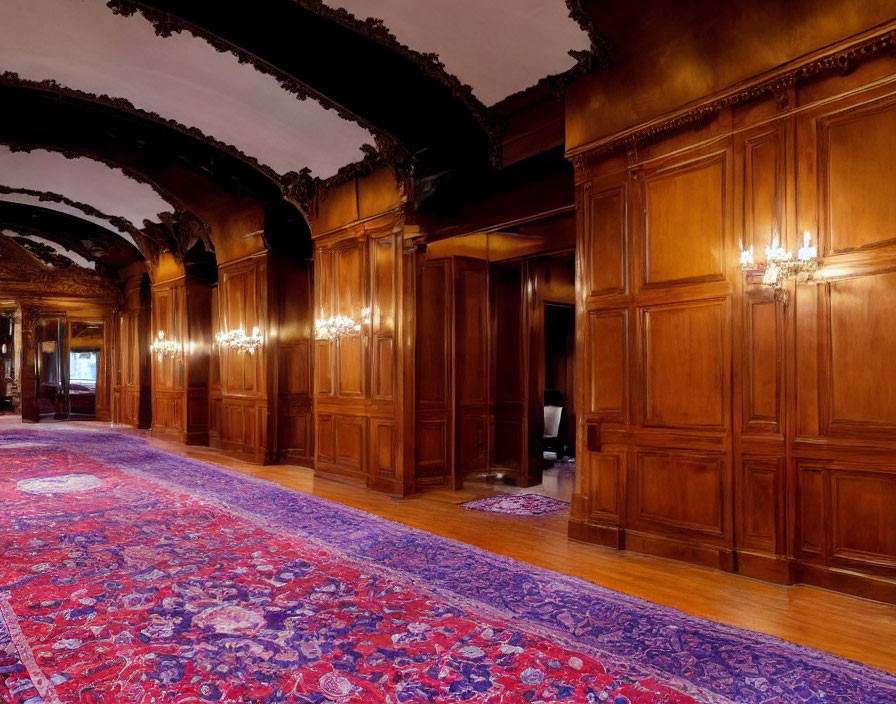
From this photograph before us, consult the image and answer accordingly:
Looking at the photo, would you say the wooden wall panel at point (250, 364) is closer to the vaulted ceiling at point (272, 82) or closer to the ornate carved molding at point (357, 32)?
the vaulted ceiling at point (272, 82)

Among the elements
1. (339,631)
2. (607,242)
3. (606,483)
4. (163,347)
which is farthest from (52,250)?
(339,631)

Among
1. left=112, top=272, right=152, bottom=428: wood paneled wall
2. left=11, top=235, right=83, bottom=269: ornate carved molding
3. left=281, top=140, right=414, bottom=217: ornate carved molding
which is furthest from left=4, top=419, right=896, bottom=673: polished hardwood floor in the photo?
left=11, top=235, right=83, bottom=269: ornate carved molding

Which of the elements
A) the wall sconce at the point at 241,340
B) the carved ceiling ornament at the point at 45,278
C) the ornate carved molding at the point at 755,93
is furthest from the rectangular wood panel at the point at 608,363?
the carved ceiling ornament at the point at 45,278

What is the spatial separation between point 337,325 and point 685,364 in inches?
184

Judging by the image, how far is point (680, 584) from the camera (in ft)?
13.6

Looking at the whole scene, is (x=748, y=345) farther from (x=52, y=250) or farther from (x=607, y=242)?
(x=52, y=250)

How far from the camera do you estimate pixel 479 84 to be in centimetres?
590

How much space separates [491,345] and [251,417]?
4382 millimetres

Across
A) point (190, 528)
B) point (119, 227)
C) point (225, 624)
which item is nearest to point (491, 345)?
point (190, 528)

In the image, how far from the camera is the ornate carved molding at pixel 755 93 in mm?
3773

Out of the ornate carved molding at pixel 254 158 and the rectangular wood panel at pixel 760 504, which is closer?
the rectangular wood panel at pixel 760 504

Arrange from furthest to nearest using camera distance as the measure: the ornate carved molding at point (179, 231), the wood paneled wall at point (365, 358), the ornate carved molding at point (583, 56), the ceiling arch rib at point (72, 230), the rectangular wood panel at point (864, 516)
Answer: the ceiling arch rib at point (72, 230) < the ornate carved molding at point (179, 231) < the wood paneled wall at point (365, 358) < the ornate carved molding at point (583, 56) < the rectangular wood panel at point (864, 516)

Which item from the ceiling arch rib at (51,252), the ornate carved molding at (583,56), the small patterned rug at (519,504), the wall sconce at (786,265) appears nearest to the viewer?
the wall sconce at (786,265)

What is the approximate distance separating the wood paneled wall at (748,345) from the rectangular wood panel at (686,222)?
11mm
